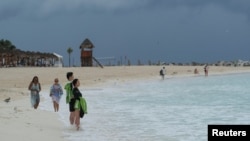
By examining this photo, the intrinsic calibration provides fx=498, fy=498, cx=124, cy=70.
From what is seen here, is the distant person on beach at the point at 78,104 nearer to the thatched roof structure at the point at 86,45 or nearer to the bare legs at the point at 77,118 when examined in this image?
the bare legs at the point at 77,118

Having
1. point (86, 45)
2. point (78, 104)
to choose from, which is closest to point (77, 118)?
point (78, 104)

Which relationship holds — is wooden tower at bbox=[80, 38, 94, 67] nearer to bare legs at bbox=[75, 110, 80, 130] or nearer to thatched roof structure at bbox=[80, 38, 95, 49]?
thatched roof structure at bbox=[80, 38, 95, 49]

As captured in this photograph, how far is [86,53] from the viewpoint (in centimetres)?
6272

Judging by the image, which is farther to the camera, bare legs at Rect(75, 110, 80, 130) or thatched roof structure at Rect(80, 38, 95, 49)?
thatched roof structure at Rect(80, 38, 95, 49)

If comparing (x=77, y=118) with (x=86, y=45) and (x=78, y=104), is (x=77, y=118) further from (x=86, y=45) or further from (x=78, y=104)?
(x=86, y=45)

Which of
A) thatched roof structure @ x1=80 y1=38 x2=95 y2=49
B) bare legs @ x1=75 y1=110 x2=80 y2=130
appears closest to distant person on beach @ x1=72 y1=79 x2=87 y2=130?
bare legs @ x1=75 y1=110 x2=80 y2=130

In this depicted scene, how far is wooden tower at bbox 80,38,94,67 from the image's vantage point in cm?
6144

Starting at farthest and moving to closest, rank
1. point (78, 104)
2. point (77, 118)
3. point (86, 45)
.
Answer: point (86, 45)
point (78, 104)
point (77, 118)

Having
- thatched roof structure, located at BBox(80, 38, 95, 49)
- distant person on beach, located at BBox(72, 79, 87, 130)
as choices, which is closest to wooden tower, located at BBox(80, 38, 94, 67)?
Answer: thatched roof structure, located at BBox(80, 38, 95, 49)

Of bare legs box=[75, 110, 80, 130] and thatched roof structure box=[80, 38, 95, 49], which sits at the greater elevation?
thatched roof structure box=[80, 38, 95, 49]

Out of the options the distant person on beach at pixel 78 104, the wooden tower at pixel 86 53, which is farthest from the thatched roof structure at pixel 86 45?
the distant person on beach at pixel 78 104

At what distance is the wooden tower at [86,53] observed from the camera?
61438 mm

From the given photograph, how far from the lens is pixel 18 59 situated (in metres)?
62.5

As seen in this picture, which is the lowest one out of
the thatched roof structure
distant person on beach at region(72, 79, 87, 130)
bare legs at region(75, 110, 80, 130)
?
bare legs at region(75, 110, 80, 130)
